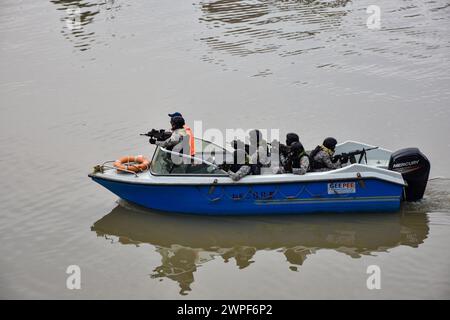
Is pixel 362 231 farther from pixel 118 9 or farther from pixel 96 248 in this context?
pixel 118 9

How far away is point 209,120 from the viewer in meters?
14.8

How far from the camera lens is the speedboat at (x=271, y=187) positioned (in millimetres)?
9812

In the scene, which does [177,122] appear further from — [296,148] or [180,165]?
[296,148]

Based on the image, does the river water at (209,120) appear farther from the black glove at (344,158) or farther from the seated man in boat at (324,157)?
the black glove at (344,158)

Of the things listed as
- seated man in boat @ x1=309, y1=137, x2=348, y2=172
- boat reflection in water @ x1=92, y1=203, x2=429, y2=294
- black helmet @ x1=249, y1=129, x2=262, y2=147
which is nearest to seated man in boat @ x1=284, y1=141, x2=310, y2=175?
seated man in boat @ x1=309, y1=137, x2=348, y2=172

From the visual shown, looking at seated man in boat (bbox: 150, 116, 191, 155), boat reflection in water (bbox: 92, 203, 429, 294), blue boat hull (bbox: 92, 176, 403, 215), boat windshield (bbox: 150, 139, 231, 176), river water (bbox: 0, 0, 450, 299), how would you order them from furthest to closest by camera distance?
seated man in boat (bbox: 150, 116, 191, 155) < boat windshield (bbox: 150, 139, 231, 176) < blue boat hull (bbox: 92, 176, 403, 215) < boat reflection in water (bbox: 92, 203, 429, 294) < river water (bbox: 0, 0, 450, 299)

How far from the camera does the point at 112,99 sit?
54.8 ft

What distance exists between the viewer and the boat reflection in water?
959 cm

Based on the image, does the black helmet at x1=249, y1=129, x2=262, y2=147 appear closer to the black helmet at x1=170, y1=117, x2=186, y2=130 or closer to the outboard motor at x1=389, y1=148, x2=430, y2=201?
the black helmet at x1=170, y1=117, x2=186, y2=130

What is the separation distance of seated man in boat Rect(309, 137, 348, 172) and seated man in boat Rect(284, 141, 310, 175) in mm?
251

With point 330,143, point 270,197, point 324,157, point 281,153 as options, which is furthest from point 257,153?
point 330,143

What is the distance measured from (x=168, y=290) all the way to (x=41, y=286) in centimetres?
194

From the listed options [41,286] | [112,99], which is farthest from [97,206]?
[112,99]
